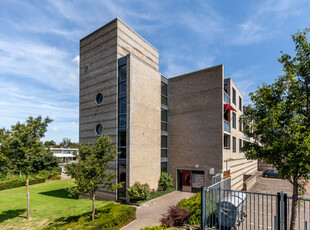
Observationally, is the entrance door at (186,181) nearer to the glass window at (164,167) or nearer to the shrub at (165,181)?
→ the shrub at (165,181)

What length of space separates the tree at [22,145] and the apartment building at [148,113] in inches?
234

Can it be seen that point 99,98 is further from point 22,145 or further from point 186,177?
point 186,177

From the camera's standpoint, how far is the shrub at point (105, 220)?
392 inches

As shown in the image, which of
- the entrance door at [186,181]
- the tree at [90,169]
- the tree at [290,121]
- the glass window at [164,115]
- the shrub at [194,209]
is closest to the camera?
the tree at [290,121]

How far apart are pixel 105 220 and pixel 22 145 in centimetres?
848

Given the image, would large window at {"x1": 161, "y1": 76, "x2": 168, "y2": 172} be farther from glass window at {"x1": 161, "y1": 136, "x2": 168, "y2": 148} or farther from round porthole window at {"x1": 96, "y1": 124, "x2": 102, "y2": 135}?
round porthole window at {"x1": 96, "y1": 124, "x2": 102, "y2": 135}

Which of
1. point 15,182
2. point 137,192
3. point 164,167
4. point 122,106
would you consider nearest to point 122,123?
point 122,106

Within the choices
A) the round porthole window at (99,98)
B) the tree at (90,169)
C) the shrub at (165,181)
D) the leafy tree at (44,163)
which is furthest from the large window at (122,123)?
the leafy tree at (44,163)

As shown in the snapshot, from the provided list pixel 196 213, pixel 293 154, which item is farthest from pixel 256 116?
pixel 196 213

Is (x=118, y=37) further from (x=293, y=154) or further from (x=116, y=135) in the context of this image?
(x=293, y=154)

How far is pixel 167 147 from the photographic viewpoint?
22.7 metres

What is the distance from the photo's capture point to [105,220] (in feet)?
33.9

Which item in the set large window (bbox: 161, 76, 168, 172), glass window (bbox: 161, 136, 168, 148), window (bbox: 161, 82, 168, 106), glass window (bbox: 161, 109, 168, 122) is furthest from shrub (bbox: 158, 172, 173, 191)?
window (bbox: 161, 82, 168, 106)

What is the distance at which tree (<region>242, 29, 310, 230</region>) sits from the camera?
7291mm
